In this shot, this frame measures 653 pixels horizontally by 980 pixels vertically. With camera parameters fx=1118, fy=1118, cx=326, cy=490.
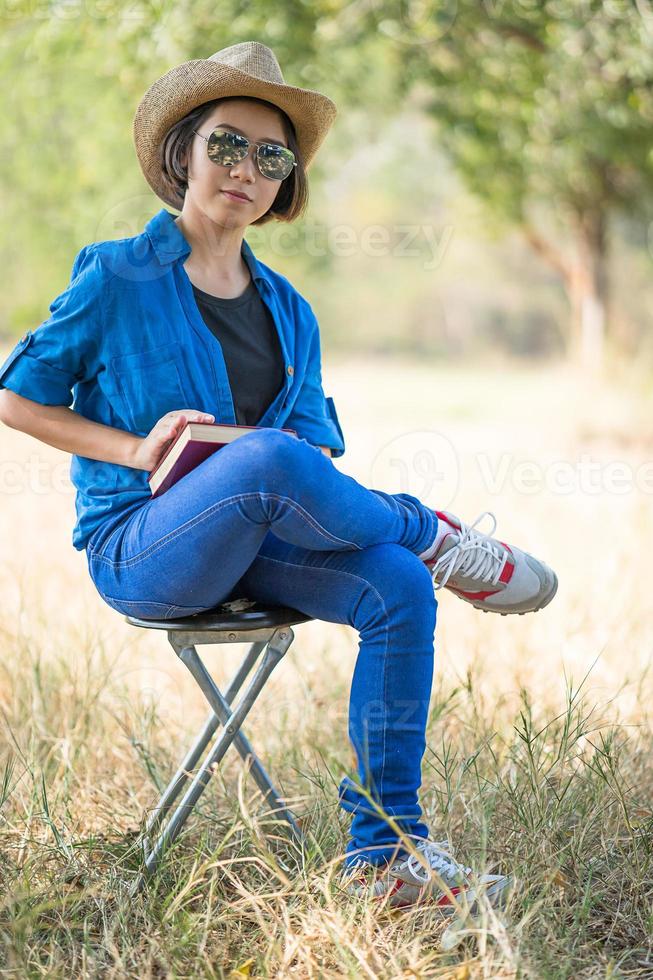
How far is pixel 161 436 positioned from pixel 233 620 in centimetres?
39

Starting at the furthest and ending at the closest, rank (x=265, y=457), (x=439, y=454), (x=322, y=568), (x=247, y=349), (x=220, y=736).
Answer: (x=439, y=454) → (x=247, y=349) → (x=220, y=736) → (x=322, y=568) → (x=265, y=457)

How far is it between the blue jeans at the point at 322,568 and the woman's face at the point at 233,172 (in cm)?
69

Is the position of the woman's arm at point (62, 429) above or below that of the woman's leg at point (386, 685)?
above

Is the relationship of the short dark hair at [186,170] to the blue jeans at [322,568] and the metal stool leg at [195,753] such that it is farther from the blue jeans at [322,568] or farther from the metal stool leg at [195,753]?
the metal stool leg at [195,753]

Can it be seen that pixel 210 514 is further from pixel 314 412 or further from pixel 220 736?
pixel 314 412

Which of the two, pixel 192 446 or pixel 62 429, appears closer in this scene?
pixel 192 446

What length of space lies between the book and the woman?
4 cm

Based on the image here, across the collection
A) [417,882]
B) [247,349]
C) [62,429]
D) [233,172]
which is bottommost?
[417,882]

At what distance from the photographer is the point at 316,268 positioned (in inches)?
427

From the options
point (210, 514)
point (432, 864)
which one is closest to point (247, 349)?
point (210, 514)

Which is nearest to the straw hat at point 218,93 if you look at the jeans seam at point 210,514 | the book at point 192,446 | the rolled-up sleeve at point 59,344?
the rolled-up sleeve at point 59,344

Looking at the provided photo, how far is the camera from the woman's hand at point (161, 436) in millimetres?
2188

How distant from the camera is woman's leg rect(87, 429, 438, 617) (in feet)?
6.70

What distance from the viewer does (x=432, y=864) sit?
7.14ft
